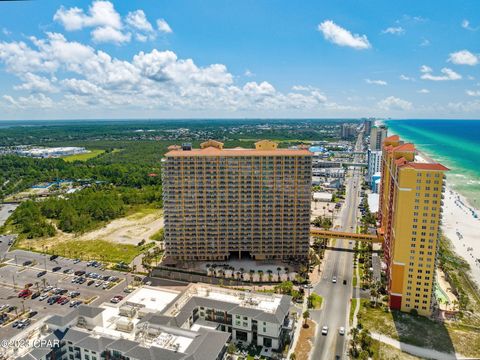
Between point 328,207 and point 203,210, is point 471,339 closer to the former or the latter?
point 203,210

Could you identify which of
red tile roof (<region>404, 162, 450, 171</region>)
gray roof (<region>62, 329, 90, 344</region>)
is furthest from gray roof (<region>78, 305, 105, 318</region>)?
red tile roof (<region>404, 162, 450, 171</region>)

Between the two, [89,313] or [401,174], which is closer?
[89,313]

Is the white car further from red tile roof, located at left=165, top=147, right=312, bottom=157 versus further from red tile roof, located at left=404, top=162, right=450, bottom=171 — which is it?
red tile roof, located at left=165, top=147, right=312, bottom=157

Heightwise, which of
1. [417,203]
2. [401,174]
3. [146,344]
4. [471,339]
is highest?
[401,174]

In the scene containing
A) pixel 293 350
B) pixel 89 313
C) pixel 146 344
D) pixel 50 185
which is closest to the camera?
pixel 146 344

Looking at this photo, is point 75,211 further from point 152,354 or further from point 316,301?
point 152,354

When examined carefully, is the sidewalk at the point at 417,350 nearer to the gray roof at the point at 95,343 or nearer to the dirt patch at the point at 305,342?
the dirt patch at the point at 305,342

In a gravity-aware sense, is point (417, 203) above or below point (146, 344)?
above

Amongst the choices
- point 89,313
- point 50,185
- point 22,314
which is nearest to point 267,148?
point 89,313
